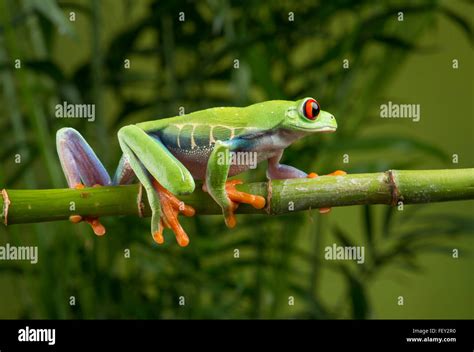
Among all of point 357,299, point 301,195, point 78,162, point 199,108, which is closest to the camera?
point 301,195

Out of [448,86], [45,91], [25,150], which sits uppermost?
[448,86]

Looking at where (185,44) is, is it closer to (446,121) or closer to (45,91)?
(45,91)

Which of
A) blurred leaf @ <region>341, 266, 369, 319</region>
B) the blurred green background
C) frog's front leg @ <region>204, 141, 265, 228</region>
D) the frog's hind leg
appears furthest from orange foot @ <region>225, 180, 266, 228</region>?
blurred leaf @ <region>341, 266, 369, 319</region>

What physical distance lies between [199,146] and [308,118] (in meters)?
0.10

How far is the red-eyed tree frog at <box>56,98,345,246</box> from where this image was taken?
0.64 m

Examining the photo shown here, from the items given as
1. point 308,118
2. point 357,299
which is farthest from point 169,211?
point 357,299

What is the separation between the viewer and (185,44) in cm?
139

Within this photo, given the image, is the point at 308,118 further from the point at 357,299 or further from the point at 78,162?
the point at 357,299

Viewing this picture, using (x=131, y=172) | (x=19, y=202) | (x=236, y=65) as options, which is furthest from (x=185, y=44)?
(x=19, y=202)

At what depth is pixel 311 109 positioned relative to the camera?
64cm
